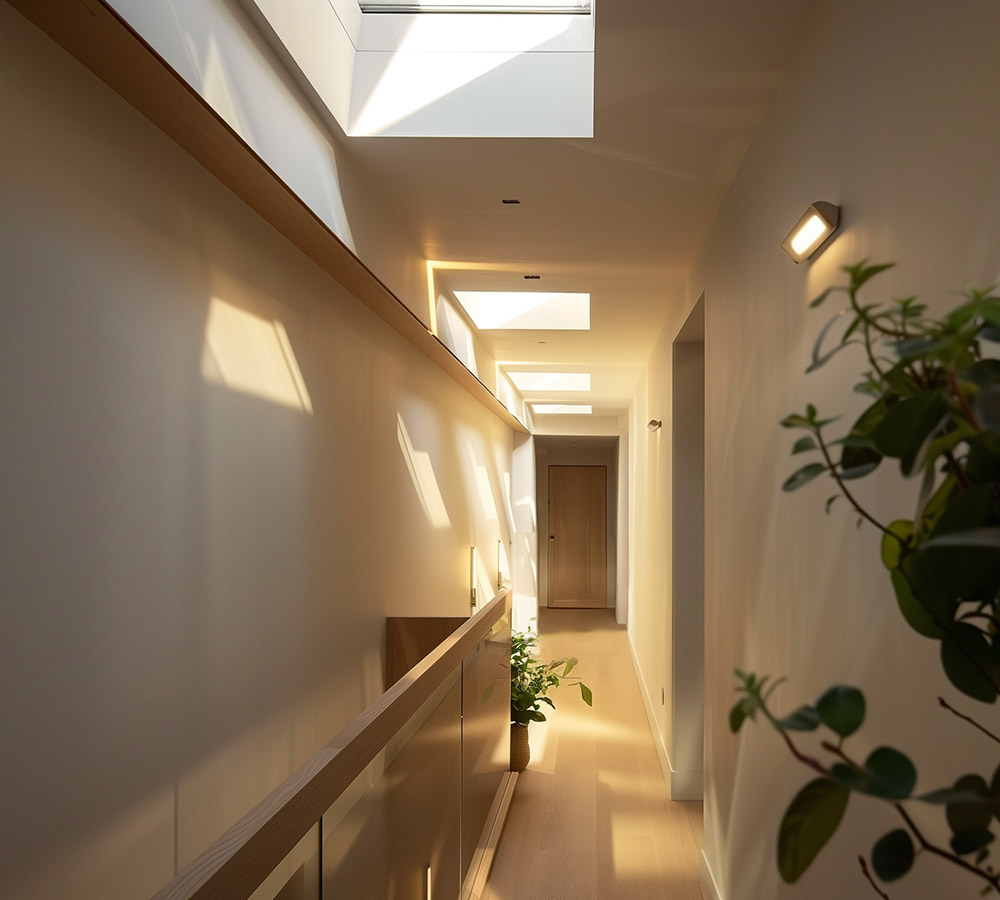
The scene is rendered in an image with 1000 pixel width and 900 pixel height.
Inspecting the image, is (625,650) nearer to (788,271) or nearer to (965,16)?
(788,271)

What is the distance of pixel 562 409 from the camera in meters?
11.0

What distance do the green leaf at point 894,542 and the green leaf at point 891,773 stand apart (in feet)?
0.51

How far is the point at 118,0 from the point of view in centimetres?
153

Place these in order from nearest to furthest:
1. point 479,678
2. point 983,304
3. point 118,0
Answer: point 983,304 → point 118,0 → point 479,678

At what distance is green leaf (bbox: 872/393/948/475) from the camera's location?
501 millimetres

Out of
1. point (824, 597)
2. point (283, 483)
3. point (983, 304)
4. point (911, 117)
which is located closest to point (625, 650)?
point (283, 483)

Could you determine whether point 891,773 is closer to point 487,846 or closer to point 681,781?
point 487,846

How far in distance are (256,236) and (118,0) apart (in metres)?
1.07

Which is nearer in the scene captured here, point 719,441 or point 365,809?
point 365,809

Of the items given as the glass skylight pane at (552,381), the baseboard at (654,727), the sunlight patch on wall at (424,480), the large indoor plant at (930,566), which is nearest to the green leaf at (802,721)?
the large indoor plant at (930,566)

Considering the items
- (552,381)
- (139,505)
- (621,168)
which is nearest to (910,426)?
(139,505)

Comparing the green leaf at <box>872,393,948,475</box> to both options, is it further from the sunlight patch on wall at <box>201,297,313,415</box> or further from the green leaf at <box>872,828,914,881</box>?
the sunlight patch on wall at <box>201,297,313,415</box>

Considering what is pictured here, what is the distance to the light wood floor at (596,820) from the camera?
375 cm

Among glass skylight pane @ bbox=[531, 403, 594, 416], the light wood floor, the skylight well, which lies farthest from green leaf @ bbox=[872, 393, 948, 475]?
glass skylight pane @ bbox=[531, 403, 594, 416]
